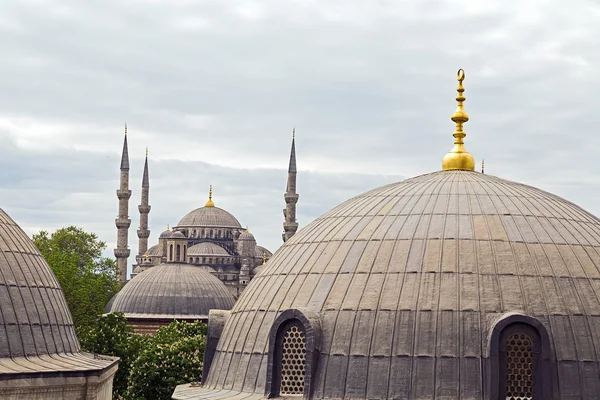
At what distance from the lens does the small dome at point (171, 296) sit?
222 ft

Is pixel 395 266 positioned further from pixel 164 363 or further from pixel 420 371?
pixel 164 363

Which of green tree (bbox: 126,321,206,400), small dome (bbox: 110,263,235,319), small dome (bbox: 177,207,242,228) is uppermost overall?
small dome (bbox: 177,207,242,228)

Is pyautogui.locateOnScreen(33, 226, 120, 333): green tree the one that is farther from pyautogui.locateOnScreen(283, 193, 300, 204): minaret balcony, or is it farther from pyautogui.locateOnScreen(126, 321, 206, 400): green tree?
pyautogui.locateOnScreen(283, 193, 300, 204): minaret balcony

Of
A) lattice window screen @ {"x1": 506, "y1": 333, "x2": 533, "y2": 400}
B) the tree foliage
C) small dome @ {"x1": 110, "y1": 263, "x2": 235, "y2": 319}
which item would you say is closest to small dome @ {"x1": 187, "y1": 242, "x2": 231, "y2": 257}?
small dome @ {"x1": 110, "y1": 263, "x2": 235, "y2": 319}

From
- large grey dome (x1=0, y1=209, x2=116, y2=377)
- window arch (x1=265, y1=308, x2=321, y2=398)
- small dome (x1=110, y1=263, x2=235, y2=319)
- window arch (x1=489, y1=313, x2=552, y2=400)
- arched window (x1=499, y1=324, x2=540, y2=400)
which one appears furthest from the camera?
small dome (x1=110, y1=263, x2=235, y2=319)

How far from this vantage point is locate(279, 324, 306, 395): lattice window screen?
20.1 m

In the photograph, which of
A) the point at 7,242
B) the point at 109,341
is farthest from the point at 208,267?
the point at 7,242

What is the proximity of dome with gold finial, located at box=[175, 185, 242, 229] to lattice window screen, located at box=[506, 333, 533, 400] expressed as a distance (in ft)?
338

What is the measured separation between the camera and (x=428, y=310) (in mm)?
19625

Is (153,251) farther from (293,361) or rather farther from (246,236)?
(293,361)

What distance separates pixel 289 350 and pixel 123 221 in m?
90.2

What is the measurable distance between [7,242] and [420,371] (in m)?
10.4

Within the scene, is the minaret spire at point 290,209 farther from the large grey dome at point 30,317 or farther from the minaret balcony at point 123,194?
the large grey dome at point 30,317

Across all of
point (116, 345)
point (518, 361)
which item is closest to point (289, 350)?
point (518, 361)
